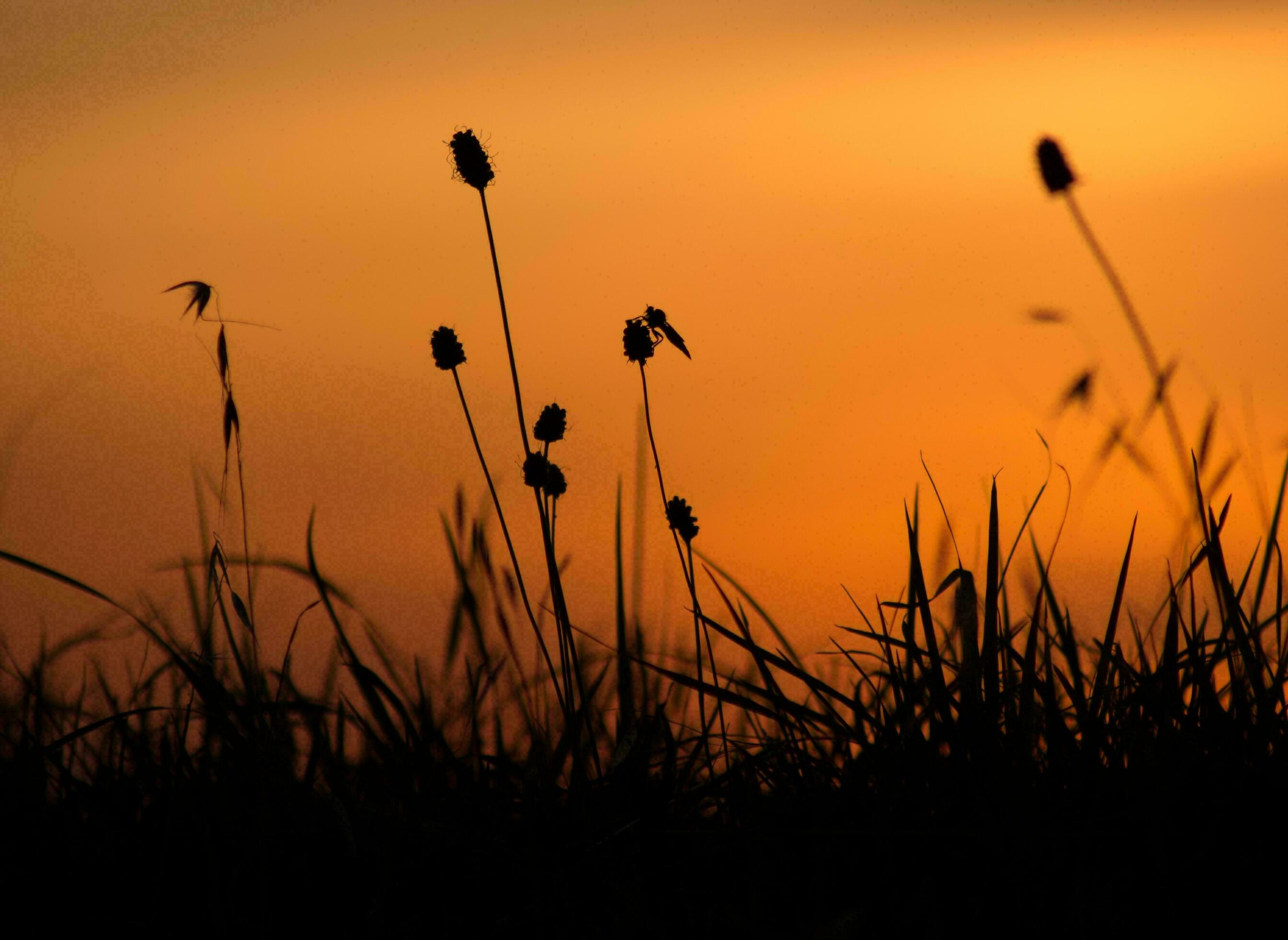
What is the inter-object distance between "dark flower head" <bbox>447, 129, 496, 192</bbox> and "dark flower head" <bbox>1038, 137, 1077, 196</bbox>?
0.94 m

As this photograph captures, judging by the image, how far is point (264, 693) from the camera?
6.04ft

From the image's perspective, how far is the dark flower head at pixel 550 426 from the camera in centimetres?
177

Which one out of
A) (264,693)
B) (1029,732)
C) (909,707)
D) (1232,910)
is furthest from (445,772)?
(1232,910)

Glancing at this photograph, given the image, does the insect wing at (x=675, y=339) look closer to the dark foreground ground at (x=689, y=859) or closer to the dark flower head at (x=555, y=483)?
the dark flower head at (x=555, y=483)

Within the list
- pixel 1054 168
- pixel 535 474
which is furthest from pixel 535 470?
pixel 1054 168

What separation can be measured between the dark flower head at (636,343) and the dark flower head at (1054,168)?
2.41 feet

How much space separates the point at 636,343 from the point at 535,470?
0.33 metres

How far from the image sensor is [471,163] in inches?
65.0

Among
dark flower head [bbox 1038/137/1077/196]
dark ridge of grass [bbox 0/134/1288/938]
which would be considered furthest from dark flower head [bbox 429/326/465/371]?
dark flower head [bbox 1038/137/1077/196]

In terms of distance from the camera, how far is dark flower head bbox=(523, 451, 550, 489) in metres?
1.58

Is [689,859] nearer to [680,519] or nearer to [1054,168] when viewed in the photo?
[680,519]

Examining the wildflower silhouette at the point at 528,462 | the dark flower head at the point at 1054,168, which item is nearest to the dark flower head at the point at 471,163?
the wildflower silhouette at the point at 528,462

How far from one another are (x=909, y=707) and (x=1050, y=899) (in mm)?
359

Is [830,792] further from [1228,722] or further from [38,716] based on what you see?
[38,716]
